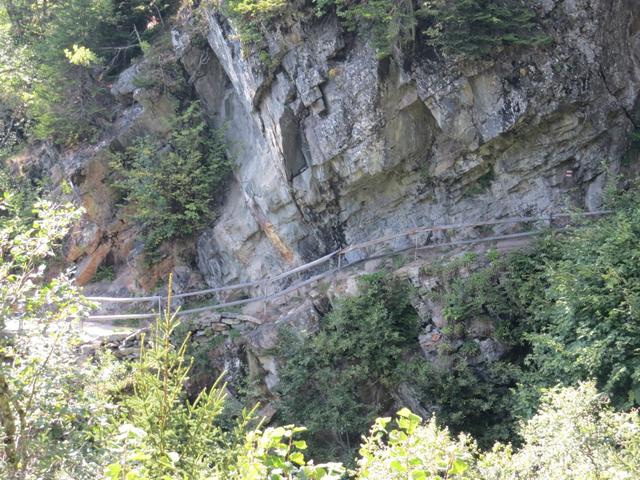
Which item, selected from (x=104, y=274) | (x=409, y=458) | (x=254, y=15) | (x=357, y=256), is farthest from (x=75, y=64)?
(x=409, y=458)

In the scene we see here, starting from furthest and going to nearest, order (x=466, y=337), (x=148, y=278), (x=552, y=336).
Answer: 1. (x=148, y=278)
2. (x=466, y=337)
3. (x=552, y=336)

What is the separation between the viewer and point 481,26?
35.3 feet

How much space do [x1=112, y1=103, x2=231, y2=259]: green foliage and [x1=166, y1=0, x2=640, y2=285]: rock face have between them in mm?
1568

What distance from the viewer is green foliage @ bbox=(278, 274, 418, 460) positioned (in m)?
10.1

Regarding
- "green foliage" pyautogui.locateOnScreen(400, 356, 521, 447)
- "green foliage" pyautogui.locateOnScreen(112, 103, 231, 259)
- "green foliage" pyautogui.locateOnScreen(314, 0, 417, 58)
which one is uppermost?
"green foliage" pyautogui.locateOnScreen(314, 0, 417, 58)

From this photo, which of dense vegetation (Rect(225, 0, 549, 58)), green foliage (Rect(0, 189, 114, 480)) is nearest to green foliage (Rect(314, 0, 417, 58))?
dense vegetation (Rect(225, 0, 549, 58))

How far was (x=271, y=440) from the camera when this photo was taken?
378cm

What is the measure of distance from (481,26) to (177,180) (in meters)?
7.19

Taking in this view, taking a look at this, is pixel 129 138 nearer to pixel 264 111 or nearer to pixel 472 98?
pixel 264 111

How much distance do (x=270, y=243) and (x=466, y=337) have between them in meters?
5.37

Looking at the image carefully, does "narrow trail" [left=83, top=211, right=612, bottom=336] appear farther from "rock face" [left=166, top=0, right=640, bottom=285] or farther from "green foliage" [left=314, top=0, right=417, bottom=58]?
"green foliage" [left=314, top=0, right=417, bottom=58]

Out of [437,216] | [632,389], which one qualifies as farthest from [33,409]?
[437,216]

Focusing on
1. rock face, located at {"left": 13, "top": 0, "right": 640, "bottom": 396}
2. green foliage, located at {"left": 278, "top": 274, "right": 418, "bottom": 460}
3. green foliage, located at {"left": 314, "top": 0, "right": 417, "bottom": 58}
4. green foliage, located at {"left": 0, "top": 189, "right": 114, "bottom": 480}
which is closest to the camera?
green foliage, located at {"left": 0, "top": 189, "right": 114, "bottom": 480}

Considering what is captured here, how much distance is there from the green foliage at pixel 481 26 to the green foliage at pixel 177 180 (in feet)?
19.1
